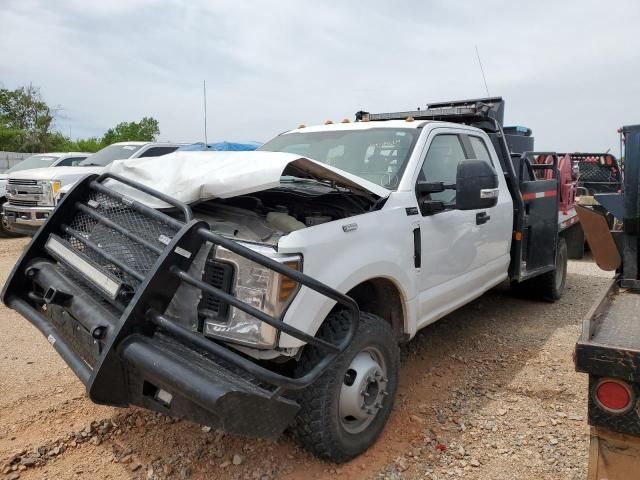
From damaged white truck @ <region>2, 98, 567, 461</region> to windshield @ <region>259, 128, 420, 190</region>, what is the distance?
0.02 m

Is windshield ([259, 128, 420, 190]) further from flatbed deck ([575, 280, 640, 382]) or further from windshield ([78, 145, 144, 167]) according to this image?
windshield ([78, 145, 144, 167])

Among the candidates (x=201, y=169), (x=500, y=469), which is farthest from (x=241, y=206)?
(x=500, y=469)

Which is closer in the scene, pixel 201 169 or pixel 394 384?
pixel 201 169

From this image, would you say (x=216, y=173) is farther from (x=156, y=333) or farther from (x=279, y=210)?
(x=156, y=333)

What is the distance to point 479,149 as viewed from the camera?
461cm

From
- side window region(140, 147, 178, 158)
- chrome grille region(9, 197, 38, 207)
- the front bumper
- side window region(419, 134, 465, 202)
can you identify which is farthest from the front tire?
side window region(140, 147, 178, 158)

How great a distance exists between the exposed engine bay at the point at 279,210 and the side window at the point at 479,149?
1.71 metres

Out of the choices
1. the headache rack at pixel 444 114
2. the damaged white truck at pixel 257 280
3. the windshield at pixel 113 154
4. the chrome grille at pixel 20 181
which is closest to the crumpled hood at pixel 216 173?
the damaged white truck at pixel 257 280

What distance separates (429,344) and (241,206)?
234 cm

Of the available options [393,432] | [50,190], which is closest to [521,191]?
[393,432]

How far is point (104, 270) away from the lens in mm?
2525

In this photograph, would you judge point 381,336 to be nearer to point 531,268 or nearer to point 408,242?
point 408,242

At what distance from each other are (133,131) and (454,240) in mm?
34392

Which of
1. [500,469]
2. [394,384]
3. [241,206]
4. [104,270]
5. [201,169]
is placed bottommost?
[500,469]
